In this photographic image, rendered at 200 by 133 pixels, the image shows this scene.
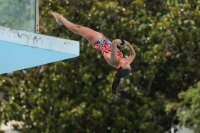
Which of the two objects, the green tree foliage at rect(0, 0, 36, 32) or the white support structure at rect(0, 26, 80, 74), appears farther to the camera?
the green tree foliage at rect(0, 0, 36, 32)

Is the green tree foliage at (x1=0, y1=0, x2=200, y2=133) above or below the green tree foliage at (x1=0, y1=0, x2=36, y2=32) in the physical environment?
below

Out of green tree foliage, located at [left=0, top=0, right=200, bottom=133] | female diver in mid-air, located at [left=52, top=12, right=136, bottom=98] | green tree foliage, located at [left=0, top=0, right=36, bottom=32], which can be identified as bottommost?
green tree foliage, located at [left=0, top=0, right=200, bottom=133]

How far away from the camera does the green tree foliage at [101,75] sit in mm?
18172

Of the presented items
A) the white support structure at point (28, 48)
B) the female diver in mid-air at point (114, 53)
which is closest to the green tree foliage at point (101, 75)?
the white support structure at point (28, 48)

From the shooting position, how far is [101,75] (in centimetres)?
1841

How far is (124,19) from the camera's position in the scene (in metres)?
18.3

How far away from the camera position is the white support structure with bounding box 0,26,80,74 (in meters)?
9.95

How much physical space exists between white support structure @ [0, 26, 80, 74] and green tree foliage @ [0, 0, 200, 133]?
6840mm

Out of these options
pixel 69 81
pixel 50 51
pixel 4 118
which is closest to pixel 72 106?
pixel 69 81

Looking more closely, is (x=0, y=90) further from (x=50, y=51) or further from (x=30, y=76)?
(x=50, y=51)

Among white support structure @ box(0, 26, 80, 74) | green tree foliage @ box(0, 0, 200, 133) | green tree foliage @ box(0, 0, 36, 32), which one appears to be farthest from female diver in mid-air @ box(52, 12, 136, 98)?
green tree foliage @ box(0, 0, 200, 133)

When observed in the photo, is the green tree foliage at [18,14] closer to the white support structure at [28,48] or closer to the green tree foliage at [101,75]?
the white support structure at [28,48]

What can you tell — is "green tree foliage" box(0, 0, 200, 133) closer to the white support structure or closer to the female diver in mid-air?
the white support structure

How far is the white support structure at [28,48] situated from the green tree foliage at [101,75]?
6.84 m
